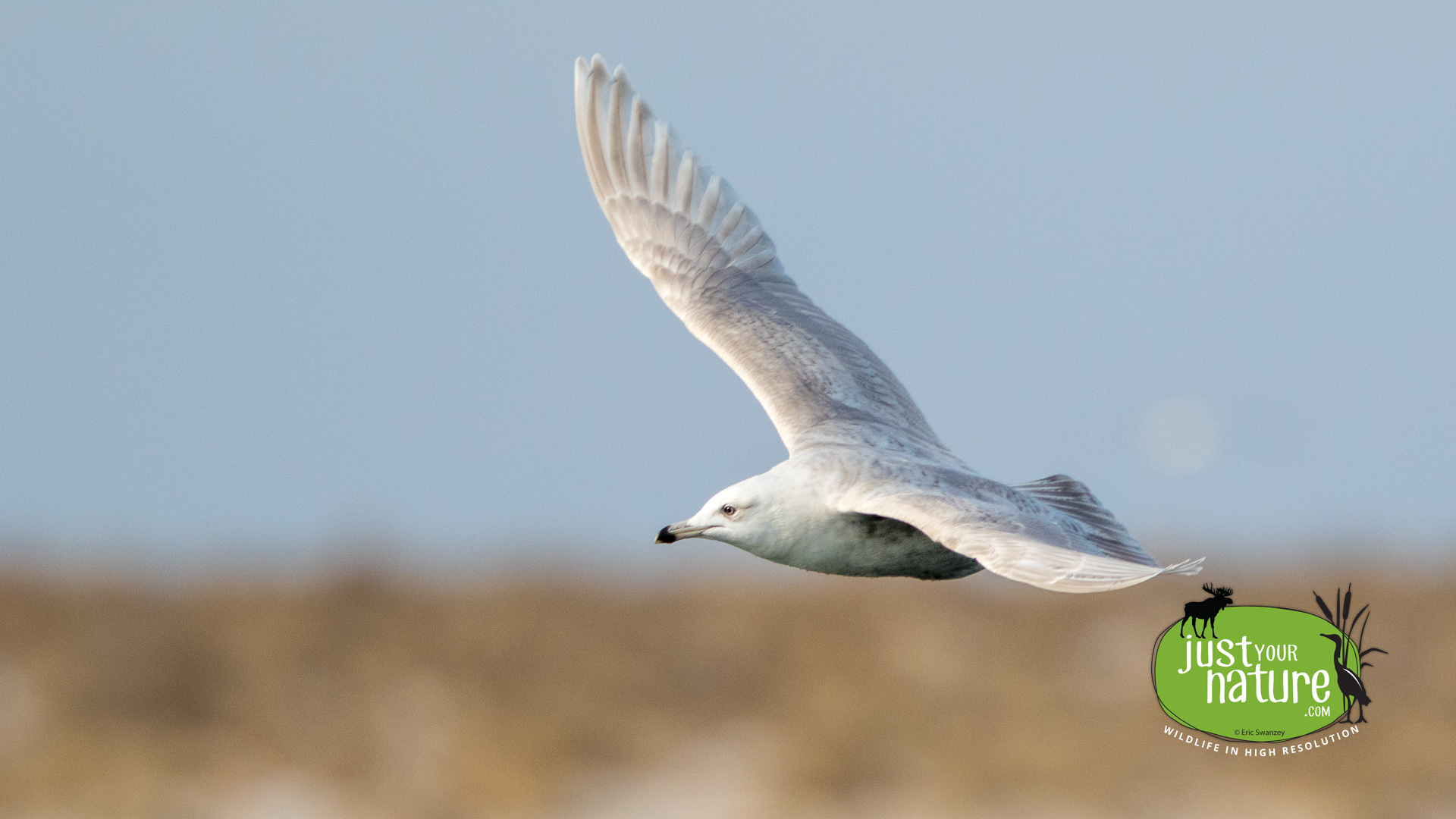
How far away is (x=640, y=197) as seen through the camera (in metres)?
7.98

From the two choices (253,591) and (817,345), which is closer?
(817,345)

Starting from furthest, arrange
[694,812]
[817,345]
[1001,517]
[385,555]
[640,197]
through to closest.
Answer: [385,555] → [694,812] → [640,197] → [817,345] → [1001,517]

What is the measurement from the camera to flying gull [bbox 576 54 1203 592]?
200 inches

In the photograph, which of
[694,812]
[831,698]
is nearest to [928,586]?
[831,698]

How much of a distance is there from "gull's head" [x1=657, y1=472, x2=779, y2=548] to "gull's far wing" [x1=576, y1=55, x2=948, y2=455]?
4.59 feet

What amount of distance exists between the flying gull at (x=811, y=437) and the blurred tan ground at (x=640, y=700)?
855 cm

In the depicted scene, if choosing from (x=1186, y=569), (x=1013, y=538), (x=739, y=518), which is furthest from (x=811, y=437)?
(x=1186, y=569)

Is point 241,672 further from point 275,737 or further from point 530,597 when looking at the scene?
point 530,597

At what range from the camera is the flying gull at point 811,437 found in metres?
5.09

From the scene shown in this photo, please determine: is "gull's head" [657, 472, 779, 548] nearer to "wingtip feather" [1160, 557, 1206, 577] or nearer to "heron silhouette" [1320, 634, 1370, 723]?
"wingtip feather" [1160, 557, 1206, 577]

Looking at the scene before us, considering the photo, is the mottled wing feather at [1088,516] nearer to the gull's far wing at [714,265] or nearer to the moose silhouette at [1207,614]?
the gull's far wing at [714,265]

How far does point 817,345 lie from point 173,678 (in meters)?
11.7

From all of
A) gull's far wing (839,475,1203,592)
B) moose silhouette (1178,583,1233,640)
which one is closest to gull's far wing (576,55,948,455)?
gull's far wing (839,475,1203,592)

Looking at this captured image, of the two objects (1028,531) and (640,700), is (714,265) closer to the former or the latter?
(1028,531)
